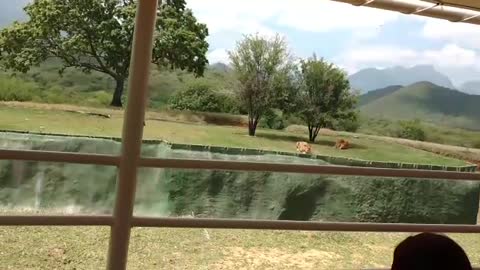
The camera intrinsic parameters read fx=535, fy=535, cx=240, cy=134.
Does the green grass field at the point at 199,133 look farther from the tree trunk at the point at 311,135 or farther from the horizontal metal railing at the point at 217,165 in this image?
the horizontal metal railing at the point at 217,165

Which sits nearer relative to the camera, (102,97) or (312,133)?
(102,97)

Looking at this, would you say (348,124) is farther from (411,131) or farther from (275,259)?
(275,259)

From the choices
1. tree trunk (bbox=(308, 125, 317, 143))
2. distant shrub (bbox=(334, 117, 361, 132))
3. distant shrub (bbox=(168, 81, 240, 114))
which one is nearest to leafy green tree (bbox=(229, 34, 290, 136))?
distant shrub (bbox=(168, 81, 240, 114))

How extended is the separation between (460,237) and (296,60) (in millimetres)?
1576

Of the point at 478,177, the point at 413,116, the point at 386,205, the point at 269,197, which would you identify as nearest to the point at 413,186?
the point at 386,205

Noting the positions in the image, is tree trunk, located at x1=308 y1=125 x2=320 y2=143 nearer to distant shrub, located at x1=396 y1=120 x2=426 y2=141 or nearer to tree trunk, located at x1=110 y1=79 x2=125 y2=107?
distant shrub, located at x1=396 y1=120 x2=426 y2=141

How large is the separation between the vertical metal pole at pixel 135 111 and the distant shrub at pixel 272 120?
182cm

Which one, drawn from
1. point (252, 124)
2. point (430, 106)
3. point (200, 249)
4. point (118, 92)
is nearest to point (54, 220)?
point (118, 92)

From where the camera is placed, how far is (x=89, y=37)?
2852 mm

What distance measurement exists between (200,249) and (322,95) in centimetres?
127

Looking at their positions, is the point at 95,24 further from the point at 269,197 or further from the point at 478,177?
the point at 478,177

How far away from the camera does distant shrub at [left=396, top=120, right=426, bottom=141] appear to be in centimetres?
359

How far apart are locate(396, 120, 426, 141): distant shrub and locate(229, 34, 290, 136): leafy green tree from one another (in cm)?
91

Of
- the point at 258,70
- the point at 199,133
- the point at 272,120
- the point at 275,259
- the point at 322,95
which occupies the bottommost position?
the point at 275,259
